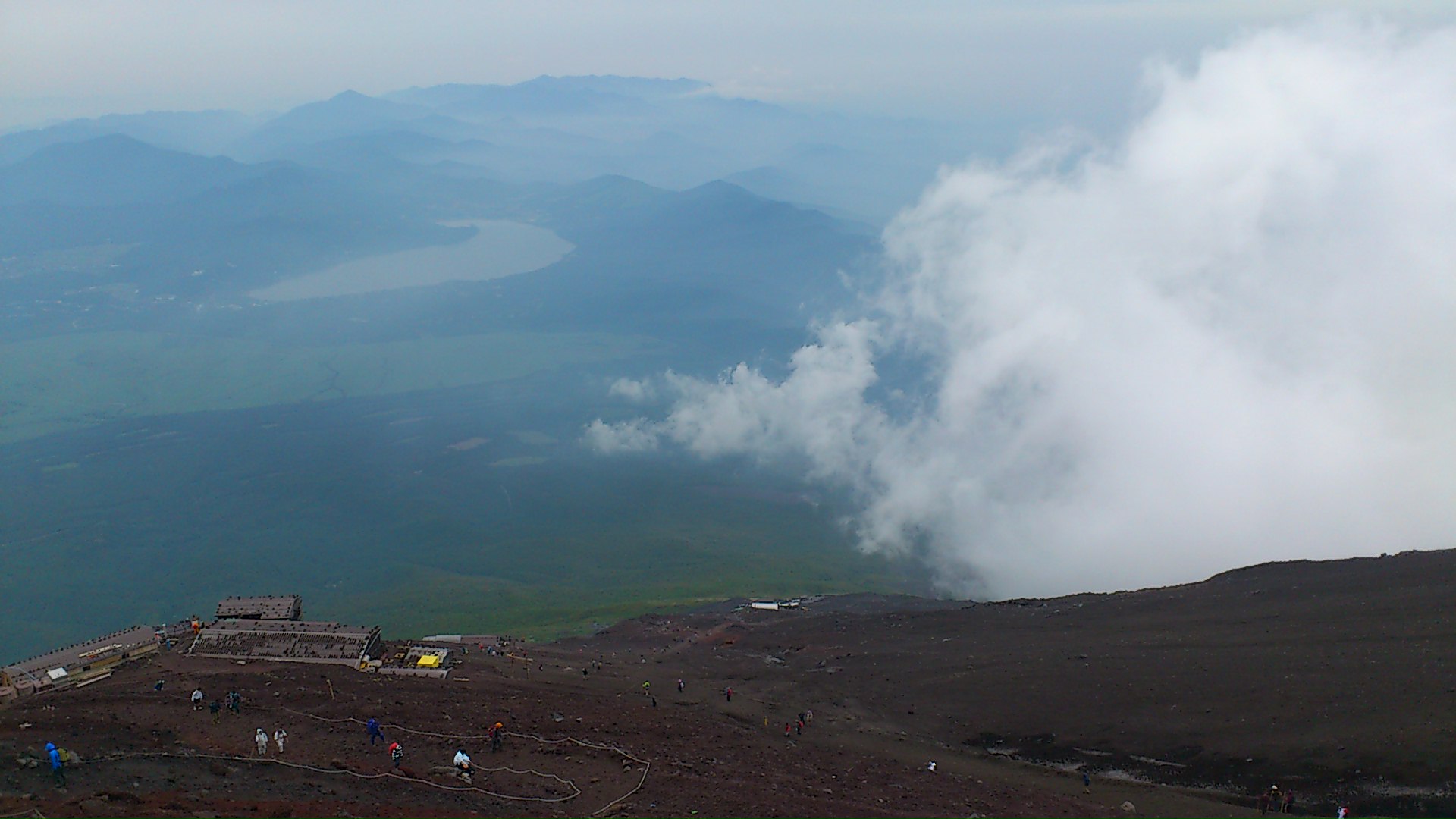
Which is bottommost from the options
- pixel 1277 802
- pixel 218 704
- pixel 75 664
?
pixel 1277 802

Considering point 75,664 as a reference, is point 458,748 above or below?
below

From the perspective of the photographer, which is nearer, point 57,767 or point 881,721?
point 57,767

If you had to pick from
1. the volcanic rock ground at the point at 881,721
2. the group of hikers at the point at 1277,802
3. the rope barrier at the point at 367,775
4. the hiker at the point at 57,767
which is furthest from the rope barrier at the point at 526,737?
the group of hikers at the point at 1277,802

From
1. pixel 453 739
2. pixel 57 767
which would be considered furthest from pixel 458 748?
pixel 57 767

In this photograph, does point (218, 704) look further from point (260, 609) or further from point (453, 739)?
point (260, 609)

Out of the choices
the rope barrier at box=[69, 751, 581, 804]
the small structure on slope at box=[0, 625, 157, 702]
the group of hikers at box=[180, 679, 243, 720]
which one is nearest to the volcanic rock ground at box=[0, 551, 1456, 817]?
the rope barrier at box=[69, 751, 581, 804]

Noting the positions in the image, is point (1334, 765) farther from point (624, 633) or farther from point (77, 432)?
point (77, 432)

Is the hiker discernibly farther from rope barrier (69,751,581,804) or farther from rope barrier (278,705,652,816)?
rope barrier (278,705,652,816)

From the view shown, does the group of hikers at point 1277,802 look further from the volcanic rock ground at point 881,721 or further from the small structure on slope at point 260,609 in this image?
the small structure on slope at point 260,609
